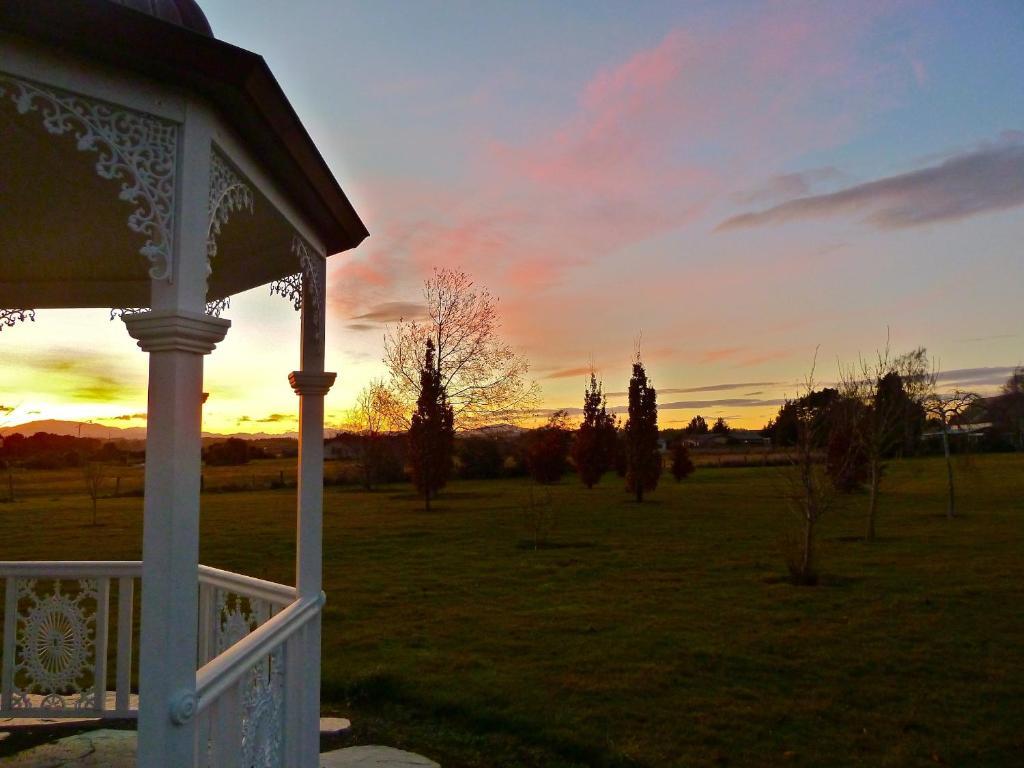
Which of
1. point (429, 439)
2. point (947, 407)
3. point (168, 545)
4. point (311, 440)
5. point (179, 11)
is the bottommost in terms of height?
point (168, 545)

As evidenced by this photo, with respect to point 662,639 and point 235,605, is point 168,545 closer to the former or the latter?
point 235,605

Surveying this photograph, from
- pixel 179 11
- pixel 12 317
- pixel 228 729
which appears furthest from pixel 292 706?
pixel 12 317

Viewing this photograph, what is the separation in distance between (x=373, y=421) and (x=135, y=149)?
1085 inches

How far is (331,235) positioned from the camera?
3.85 meters

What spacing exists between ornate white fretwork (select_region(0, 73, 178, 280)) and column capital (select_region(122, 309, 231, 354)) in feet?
0.43

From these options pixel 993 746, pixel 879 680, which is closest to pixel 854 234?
pixel 879 680

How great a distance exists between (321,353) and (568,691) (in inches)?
155

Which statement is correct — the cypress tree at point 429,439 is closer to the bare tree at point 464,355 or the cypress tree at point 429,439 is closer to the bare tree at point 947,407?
the bare tree at point 464,355

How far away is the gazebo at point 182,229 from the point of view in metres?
2.08

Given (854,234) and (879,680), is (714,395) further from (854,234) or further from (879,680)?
(879,680)

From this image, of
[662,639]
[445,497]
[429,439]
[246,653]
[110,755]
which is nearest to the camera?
[246,653]

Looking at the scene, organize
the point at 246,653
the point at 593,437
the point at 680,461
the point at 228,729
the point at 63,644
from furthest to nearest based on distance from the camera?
1. the point at 680,461
2. the point at 593,437
3. the point at 63,644
4. the point at 246,653
5. the point at 228,729

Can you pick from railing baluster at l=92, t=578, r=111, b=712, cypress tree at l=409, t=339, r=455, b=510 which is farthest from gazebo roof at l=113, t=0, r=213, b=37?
cypress tree at l=409, t=339, r=455, b=510

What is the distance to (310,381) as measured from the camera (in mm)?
3816
